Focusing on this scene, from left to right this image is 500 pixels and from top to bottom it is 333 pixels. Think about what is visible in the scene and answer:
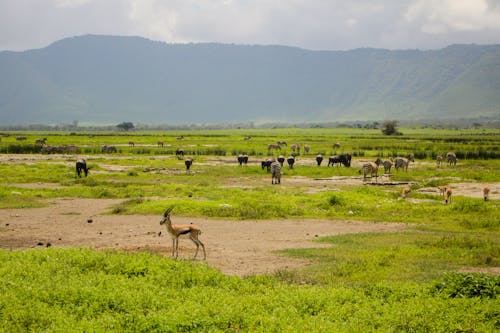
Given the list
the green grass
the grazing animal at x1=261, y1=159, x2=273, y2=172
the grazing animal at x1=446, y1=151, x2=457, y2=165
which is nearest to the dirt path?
the green grass

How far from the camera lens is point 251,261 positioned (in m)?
15.8

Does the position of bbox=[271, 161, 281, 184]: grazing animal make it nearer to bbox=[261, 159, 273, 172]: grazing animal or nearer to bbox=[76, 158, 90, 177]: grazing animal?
bbox=[261, 159, 273, 172]: grazing animal

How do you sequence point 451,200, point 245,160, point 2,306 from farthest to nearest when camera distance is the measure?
point 245,160 → point 451,200 → point 2,306

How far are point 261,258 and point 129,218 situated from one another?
29.1 feet

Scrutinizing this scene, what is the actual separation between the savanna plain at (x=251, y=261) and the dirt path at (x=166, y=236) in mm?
58

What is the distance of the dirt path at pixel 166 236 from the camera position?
1631cm

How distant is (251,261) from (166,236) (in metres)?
4.60

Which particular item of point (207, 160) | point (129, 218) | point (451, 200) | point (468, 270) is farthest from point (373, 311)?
point (207, 160)

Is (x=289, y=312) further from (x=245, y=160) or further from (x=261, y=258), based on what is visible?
(x=245, y=160)

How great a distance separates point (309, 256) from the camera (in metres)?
16.4

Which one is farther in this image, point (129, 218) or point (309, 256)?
point (129, 218)

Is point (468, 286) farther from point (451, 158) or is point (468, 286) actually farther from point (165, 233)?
point (451, 158)

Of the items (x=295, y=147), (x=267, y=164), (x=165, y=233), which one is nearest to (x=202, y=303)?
(x=165, y=233)

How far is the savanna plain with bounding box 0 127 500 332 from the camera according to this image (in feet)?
34.1
